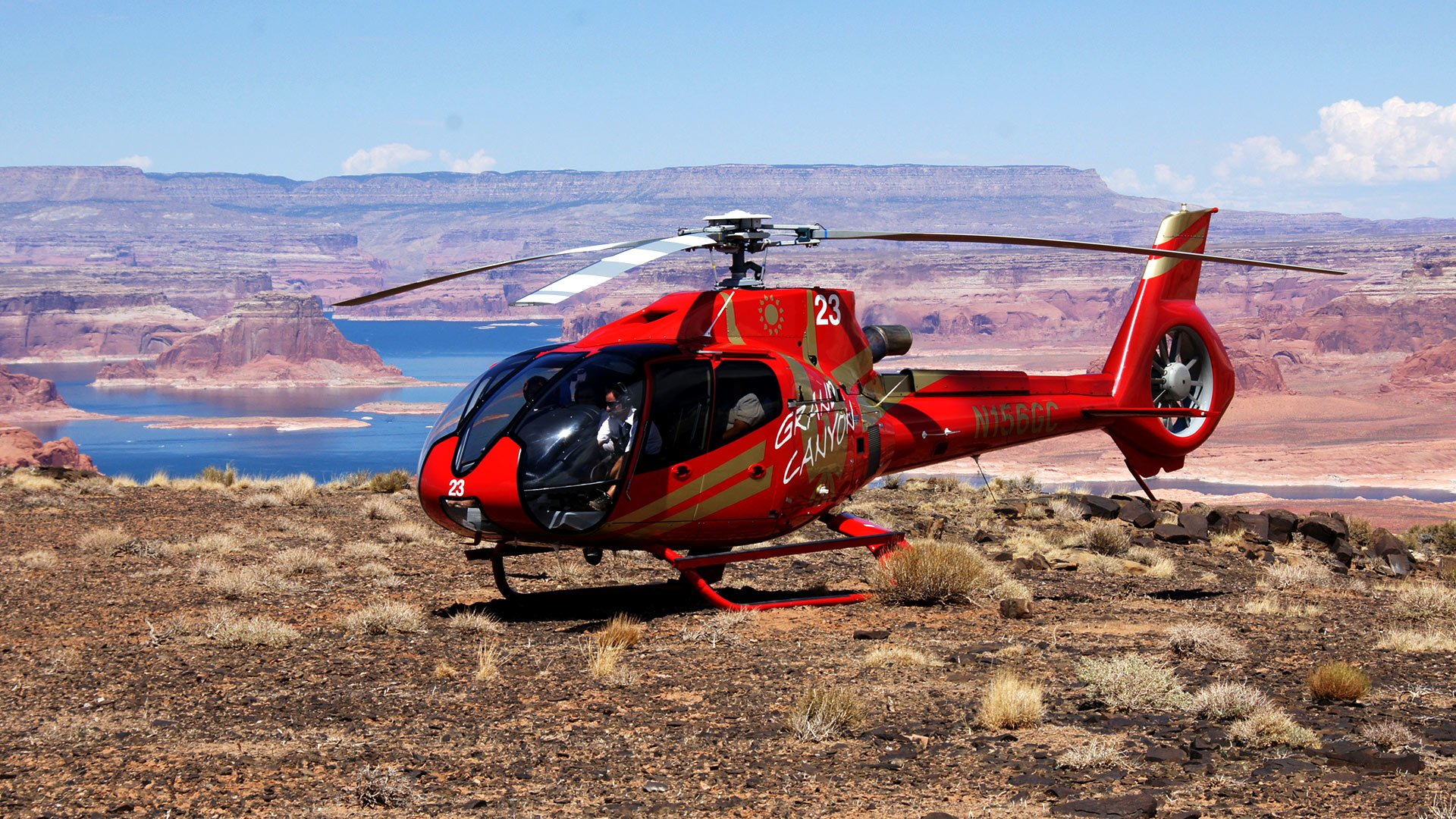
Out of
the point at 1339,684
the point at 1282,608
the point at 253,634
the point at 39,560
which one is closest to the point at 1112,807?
the point at 1339,684

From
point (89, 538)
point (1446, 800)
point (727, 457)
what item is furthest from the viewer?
point (89, 538)

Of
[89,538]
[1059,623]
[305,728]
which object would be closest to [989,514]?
[1059,623]

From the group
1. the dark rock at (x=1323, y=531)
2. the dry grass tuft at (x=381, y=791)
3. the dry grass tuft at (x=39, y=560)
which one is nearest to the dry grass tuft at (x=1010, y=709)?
the dry grass tuft at (x=381, y=791)

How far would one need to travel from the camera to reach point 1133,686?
8.74m

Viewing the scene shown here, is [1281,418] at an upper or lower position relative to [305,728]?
lower

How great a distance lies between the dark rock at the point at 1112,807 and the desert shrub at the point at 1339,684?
257 centimetres

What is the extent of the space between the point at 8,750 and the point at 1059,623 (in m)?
8.32

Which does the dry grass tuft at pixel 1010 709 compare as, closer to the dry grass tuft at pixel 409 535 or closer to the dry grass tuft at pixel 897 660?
the dry grass tuft at pixel 897 660

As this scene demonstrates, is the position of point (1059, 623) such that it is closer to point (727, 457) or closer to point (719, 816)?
point (727, 457)

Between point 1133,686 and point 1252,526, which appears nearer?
point 1133,686

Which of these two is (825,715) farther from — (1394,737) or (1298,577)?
(1298,577)

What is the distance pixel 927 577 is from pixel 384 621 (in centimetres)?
505

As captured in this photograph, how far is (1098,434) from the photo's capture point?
529 ft

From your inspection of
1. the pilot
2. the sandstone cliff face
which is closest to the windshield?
the pilot
